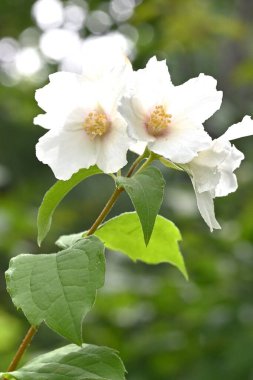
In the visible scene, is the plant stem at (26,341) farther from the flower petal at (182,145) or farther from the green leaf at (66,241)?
the flower petal at (182,145)

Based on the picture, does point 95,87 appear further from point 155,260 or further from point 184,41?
point 184,41

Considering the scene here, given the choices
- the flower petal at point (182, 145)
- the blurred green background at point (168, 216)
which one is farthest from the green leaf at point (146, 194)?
the blurred green background at point (168, 216)

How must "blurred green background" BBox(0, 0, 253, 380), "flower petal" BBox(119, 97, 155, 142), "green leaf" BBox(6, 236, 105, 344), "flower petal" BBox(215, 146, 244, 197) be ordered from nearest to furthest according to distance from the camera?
"green leaf" BBox(6, 236, 105, 344), "flower petal" BBox(119, 97, 155, 142), "flower petal" BBox(215, 146, 244, 197), "blurred green background" BBox(0, 0, 253, 380)

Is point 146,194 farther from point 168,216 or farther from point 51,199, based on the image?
point 168,216

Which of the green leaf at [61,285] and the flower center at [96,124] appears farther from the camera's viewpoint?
the flower center at [96,124]

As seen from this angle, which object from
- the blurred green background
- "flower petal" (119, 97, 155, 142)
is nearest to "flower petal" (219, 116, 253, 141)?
"flower petal" (119, 97, 155, 142)

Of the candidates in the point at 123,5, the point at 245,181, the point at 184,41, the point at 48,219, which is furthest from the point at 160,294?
the point at 123,5

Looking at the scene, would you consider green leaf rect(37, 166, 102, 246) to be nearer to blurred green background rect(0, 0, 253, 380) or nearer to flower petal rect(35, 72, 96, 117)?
flower petal rect(35, 72, 96, 117)
